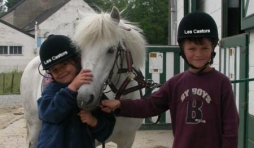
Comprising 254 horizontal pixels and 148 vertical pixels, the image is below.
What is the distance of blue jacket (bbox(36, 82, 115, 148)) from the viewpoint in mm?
2199

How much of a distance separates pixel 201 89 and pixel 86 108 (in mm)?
643

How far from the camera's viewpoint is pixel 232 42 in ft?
17.4

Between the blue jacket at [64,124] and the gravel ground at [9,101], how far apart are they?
1219 cm

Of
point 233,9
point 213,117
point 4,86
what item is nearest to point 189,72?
point 213,117

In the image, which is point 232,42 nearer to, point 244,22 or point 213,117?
point 244,22

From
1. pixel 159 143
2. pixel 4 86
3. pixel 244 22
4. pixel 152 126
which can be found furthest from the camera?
pixel 4 86

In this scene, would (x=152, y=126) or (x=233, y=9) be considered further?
(x=152, y=126)

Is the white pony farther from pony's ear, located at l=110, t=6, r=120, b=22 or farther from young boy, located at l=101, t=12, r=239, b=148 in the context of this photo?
young boy, located at l=101, t=12, r=239, b=148

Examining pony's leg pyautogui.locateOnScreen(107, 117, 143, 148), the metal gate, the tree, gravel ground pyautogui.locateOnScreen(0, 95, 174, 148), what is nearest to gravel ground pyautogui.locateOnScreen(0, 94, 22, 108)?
gravel ground pyautogui.locateOnScreen(0, 95, 174, 148)

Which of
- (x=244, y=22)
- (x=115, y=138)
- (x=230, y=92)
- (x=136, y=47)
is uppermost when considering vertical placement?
(x=244, y=22)

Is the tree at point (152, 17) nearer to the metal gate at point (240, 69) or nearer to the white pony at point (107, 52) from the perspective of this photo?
the metal gate at point (240, 69)

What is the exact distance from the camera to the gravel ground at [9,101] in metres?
14.4

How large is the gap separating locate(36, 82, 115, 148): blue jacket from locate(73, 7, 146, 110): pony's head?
3.6 inches

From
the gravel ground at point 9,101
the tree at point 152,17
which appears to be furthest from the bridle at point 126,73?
the tree at point 152,17
